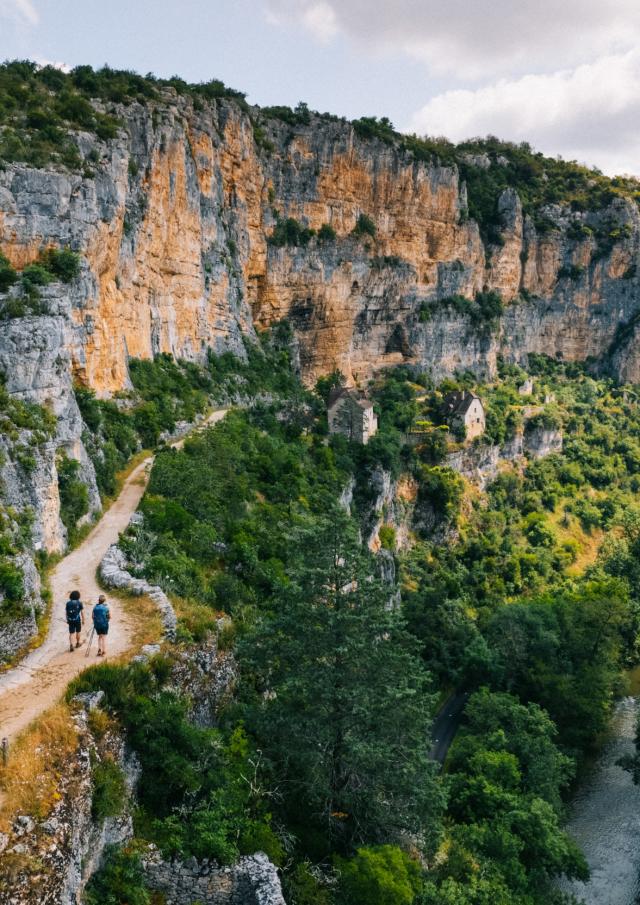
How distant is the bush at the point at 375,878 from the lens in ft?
37.4

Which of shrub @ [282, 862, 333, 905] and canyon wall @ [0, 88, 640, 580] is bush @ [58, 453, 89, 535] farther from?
shrub @ [282, 862, 333, 905]

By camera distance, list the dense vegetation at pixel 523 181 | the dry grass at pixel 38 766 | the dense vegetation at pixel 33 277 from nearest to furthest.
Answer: the dry grass at pixel 38 766 < the dense vegetation at pixel 33 277 < the dense vegetation at pixel 523 181

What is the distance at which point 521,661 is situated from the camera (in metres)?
29.5

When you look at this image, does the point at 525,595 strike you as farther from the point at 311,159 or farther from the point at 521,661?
the point at 311,159

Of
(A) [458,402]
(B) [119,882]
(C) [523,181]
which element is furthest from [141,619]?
(C) [523,181]

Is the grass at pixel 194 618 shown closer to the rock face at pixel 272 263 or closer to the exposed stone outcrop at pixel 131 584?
the exposed stone outcrop at pixel 131 584

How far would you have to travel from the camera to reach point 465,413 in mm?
47812

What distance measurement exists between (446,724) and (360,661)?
1854cm

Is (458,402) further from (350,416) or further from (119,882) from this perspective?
(119,882)

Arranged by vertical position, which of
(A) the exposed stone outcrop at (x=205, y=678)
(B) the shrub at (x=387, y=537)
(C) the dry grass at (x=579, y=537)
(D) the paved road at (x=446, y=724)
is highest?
(A) the exposed stone outcrop at (x=205, y=678)

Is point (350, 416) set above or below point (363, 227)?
below

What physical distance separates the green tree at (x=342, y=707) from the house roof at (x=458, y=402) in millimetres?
36166

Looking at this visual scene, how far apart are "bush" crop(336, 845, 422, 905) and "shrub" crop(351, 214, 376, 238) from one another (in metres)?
44.9

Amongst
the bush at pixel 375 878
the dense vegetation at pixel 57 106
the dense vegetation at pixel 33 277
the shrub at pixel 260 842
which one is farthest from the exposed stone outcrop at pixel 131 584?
the dense vegetation at pixel 57 106
